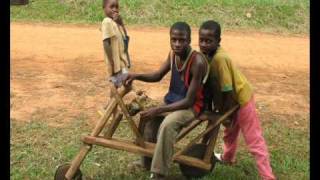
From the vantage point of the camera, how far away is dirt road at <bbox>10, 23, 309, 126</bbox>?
6.52 metres

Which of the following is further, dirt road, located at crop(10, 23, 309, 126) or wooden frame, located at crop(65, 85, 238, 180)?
dirt road, located at crop(10, 23, 309, 126)

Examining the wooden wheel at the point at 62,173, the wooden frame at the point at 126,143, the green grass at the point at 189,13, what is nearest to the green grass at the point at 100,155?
the wooden wheel at the point at 62,173

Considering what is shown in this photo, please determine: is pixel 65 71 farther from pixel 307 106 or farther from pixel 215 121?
pixel 215 121

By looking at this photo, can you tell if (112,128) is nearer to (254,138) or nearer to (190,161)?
(190,161)

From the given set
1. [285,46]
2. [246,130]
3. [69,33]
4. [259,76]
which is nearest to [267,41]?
[285,46]

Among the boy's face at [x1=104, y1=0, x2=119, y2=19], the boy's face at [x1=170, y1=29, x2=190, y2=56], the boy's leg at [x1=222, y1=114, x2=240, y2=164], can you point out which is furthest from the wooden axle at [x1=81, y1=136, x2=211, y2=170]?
the boy's face at [x1=104, y1=0, x2=119, y2=19]

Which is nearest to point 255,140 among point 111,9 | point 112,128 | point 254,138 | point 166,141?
point 254,138

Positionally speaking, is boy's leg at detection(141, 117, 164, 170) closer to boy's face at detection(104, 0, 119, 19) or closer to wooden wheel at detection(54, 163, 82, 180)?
wooden wheel at detection(54, 163, 82, 180)

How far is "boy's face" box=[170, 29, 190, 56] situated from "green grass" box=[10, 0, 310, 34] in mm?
8551

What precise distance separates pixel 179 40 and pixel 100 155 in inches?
60.5

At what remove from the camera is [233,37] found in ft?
37.1

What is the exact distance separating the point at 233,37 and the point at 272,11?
98.8 inches

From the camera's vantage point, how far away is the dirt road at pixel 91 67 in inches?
257

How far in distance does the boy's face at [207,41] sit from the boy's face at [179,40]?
14 cm
